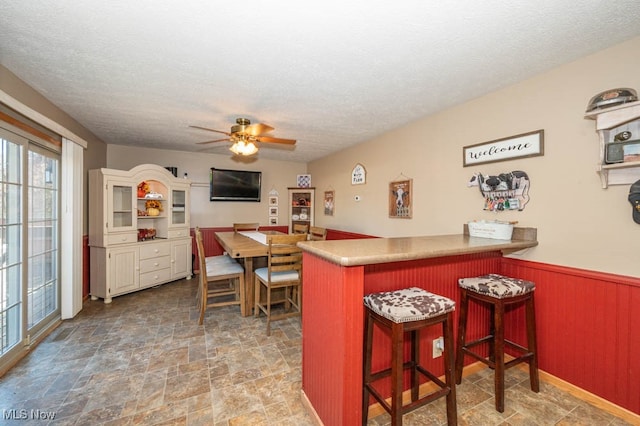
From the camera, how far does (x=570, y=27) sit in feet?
4.81

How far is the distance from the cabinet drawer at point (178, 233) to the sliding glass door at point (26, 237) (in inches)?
57.8

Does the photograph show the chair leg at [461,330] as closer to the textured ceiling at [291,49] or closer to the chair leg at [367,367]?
the chair leg at [367,367]

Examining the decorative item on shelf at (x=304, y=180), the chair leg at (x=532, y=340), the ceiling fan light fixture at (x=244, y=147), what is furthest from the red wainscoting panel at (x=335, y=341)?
the decorative item on shelf at (x=304, y=180)

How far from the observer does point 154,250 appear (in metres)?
3.92

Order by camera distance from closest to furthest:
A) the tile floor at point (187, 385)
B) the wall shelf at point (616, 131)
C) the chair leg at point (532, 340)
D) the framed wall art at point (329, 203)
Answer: the wall shelf at point (616, 131), the tile floor at point (187, 385), the chair leg at point (532, 340), the framed wall art at point (329, 203)

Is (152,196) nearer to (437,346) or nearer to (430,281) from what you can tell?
(430,281)

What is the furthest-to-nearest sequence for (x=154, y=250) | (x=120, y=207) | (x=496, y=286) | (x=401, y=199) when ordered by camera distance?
1. (x=154, y=250)
2. (x=120, y=207)
3. (x=401, y=199)
4. (x=496, y=286)

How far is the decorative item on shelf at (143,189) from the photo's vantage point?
3.98 metres

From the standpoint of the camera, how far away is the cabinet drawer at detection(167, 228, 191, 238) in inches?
164

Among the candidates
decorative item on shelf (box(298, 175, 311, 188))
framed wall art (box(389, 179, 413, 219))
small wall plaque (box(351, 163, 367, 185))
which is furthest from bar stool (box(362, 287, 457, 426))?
decorative item on shelf (box(298, 175, 311, 188))

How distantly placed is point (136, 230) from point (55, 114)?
1.67 m

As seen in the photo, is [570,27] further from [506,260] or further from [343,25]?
[506,260]

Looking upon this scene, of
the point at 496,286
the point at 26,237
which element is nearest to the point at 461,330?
the point at 496,286

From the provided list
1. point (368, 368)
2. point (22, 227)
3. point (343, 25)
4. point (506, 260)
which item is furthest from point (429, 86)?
point (22, 227)
